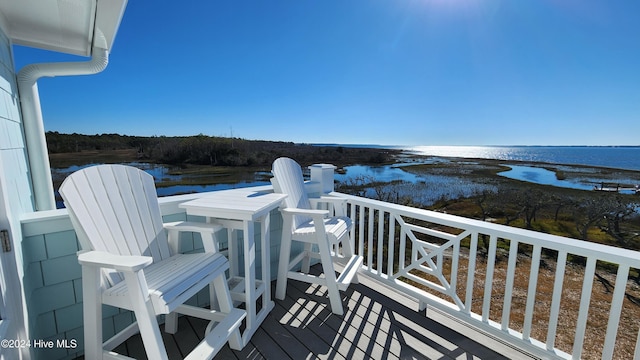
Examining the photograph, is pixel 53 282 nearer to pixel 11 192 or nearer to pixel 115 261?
pixel 11 192

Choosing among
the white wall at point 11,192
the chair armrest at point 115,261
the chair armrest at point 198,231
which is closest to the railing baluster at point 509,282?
the chair armrest at point 198,231

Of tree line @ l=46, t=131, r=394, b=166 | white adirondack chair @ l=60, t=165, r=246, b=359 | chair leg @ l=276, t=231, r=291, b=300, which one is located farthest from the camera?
tree line @ l=46, t=131, r=394, b=166

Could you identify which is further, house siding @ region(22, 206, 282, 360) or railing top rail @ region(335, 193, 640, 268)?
house siding @ region(22, 206, 282, 360)

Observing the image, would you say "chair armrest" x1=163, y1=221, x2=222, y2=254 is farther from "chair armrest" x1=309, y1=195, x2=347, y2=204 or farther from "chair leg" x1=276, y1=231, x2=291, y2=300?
"chair armrest" x1=309, y1=195, x2=347, y2=204

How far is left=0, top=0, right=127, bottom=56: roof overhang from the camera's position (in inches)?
61.7

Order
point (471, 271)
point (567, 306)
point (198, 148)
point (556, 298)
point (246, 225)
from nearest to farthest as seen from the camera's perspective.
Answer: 1. point (556, 298)
2. point (246, 225)
3. point (471, 271)
4. point (567, 306)
5. point (198, 148)

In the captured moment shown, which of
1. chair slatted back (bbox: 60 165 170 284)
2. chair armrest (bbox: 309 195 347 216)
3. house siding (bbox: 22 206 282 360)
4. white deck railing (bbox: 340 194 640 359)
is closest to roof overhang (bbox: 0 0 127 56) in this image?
chair slatted back (bbox: 60 165 170 284)

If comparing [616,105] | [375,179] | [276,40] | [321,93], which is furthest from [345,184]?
[616,105]

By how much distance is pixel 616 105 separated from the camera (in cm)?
1213

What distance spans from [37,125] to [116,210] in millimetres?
1336

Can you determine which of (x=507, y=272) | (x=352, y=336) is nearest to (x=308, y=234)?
(x=352, y=336)

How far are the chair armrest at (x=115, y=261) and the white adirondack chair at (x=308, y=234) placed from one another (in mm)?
1126

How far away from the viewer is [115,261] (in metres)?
1.09

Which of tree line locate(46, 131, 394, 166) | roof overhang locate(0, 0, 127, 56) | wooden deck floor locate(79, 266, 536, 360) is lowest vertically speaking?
wooden deck floor locate(79, 266, 536, 360)
